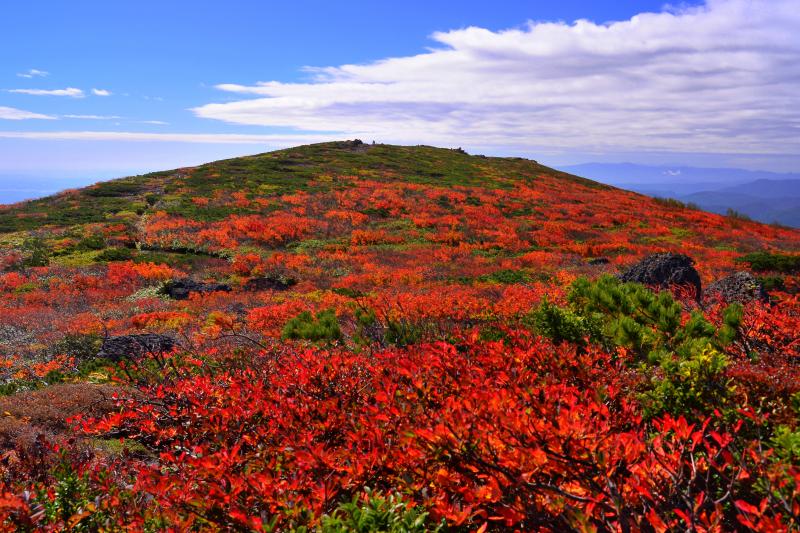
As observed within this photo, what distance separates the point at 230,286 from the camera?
19859 millimetres

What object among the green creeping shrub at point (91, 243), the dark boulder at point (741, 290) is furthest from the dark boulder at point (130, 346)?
the green creeping shrub at point (91, 243)

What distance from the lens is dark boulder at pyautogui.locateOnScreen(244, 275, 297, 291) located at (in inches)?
783

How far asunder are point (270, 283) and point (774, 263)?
21623mm

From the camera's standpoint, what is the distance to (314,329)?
29.5ft

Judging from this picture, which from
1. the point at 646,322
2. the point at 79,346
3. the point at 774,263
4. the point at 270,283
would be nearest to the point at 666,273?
the point at 646,322

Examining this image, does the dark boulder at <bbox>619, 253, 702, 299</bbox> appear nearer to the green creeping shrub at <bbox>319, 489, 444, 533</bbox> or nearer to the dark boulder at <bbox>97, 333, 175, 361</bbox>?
the dark boulder at <bbox>97, 333, 175, 361</bbox>

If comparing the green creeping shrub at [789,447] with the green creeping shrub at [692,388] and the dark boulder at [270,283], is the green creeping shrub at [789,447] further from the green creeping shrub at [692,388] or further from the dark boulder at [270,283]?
the dark boulder at [270,283]

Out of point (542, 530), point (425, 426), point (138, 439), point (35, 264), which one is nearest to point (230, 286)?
point (35, 264)

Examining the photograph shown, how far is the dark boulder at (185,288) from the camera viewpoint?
62.0 ft

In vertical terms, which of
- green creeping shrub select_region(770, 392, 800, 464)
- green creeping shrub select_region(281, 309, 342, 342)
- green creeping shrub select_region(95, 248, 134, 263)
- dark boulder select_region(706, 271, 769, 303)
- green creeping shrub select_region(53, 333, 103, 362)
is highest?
green creeping shrub select_region(770, 392, 800, 464)

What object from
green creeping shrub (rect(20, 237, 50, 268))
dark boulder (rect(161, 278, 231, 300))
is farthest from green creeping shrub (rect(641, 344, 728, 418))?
green creeping shrub (rect(20, 237, 50, 268))

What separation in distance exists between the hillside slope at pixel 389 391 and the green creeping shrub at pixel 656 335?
3cm

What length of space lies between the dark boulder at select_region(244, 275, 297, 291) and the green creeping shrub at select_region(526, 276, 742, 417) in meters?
13.1

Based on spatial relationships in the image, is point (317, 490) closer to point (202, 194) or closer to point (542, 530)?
point (542, 530)
